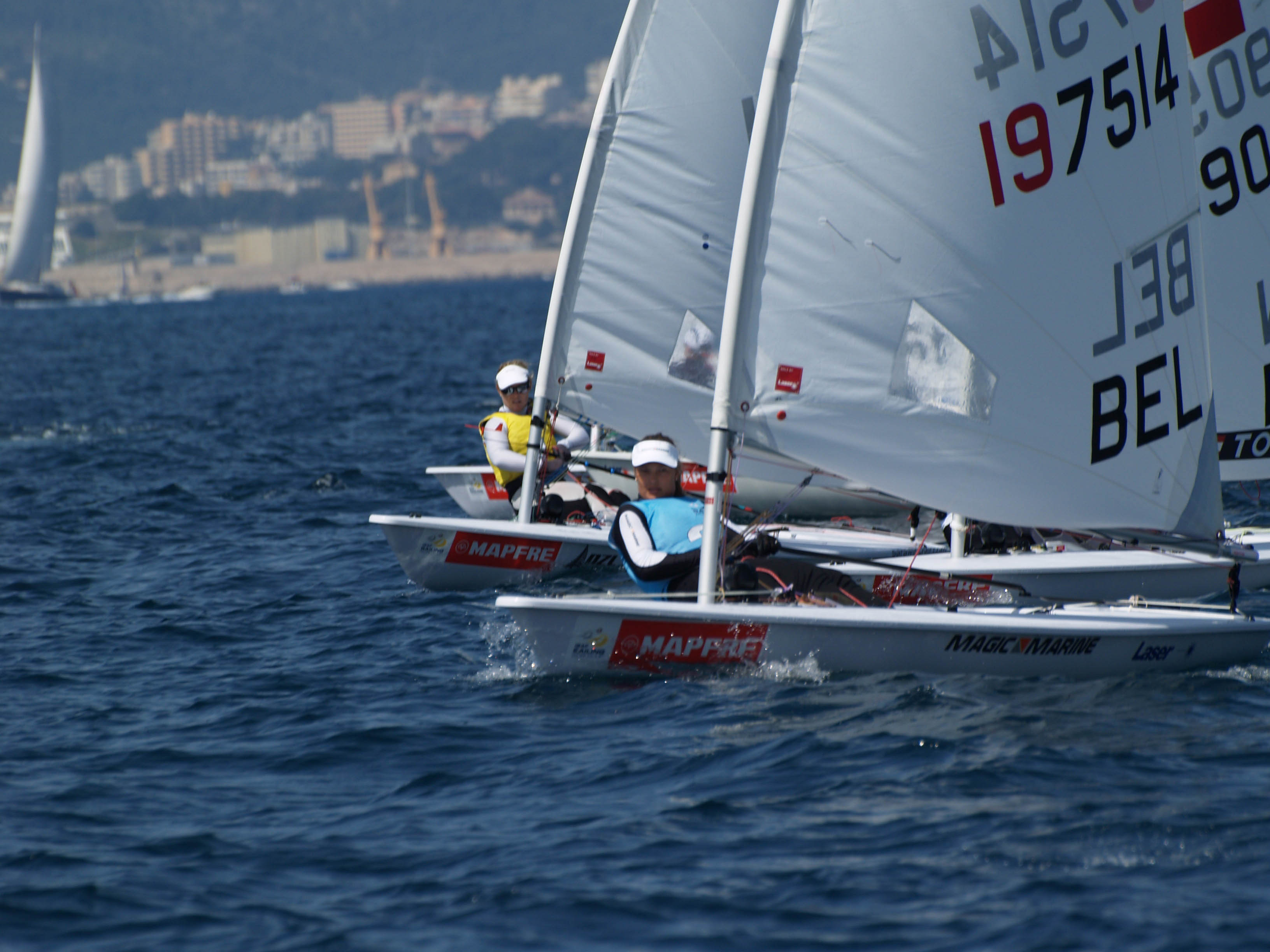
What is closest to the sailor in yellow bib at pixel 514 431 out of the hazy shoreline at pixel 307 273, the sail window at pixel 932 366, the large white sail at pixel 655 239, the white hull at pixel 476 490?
the large white sail at pixel 655 239

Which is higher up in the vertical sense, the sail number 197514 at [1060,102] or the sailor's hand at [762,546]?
the sail number 197514 at [1060,102]

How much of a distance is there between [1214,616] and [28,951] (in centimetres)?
586

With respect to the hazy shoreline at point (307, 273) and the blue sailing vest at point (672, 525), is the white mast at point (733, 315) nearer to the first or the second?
the blue sailing vest at point (672, 525)

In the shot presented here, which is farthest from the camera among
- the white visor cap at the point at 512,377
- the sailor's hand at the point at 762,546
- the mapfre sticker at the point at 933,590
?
the white visor cap at the point at 512,377


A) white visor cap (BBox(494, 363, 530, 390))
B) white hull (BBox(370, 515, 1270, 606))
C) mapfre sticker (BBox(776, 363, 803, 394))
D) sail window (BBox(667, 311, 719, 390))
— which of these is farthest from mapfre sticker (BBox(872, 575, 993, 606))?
white visor cap (BBox(494, 363, 530, 390))

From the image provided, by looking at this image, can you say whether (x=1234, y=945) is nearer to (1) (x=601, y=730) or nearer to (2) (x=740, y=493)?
(1) (x=601, y=730)

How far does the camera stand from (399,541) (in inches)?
450

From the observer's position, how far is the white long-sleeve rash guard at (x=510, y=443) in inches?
491

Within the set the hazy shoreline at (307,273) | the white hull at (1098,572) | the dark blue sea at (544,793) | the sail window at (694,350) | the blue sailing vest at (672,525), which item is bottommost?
the dark blue sea at (544,793)

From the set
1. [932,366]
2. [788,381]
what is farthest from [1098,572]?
[788,381]

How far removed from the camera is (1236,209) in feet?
37.2

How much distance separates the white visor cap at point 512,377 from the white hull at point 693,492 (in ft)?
3.40

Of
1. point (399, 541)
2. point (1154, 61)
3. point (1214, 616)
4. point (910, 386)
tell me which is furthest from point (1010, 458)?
point (399, 541)

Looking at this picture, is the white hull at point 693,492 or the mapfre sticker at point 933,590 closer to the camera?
the mapfre sticker at point 933,590
